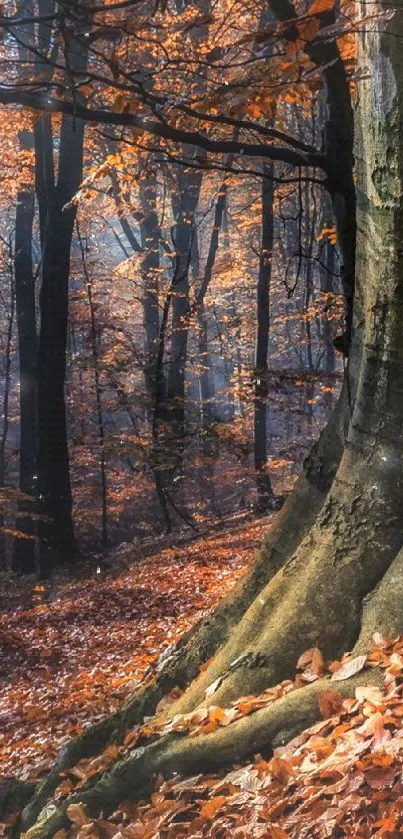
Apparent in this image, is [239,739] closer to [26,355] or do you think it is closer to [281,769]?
[281,769]

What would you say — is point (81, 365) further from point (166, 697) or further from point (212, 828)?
point (212, 828)

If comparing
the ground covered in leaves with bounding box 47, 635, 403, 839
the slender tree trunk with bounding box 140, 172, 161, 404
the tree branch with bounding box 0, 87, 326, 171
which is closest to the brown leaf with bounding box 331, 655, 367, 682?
the ground covered in leaves with bounding box 47, 635, 403, 839

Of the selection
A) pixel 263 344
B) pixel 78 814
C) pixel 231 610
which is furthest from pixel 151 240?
pixel 78 814

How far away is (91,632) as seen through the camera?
9023 mm

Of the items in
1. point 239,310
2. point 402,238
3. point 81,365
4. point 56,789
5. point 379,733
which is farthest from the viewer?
point 239,310

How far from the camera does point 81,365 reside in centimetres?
1420

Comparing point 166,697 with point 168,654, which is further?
point 168,654

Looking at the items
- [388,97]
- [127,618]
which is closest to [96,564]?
[127,618]

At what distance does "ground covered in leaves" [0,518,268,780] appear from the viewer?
21.1 ft

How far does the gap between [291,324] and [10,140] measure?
808 inches

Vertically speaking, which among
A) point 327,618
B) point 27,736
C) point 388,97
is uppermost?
point 388,97

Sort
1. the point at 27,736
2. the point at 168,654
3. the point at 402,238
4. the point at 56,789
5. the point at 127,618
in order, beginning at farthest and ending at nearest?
the point at 127,618, the point at 27,736, the point at 168,654, the point at 56,789, the point at 402,238

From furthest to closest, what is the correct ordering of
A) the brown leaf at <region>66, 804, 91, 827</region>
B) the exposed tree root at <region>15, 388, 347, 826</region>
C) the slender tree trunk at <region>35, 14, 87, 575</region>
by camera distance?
1. the slender tree trunk at <region>35, 14, 87, 575</region>
2. the exposed tree root at <region>15, 388, 347, 826</region>
3. the brown leaf at <region>66, 804, 91, 827</region>

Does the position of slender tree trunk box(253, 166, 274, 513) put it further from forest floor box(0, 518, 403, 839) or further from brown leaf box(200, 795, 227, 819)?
brown leaf box(200, 795, 227, 819)
